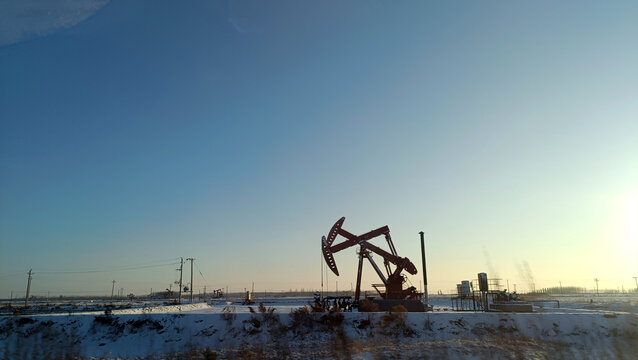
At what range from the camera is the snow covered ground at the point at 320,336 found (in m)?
16.5

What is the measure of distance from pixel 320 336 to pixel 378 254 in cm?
1564

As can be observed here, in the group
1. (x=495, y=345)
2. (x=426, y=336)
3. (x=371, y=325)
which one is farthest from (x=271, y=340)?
(x=495, y=345)

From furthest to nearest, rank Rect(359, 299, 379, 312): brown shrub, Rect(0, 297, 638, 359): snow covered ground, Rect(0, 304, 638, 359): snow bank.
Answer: Rect(359, 299, 379, 312): brown shrub → Rect(0, 304, 638, 359): snow bank → Rect(0, 297, 638, 359): snow covered ground

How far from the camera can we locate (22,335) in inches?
870

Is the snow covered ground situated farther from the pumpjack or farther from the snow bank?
the pumpjack

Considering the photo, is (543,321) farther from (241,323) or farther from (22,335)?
(22,335)

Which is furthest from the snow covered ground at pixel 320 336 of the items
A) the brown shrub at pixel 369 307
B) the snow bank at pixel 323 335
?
the brown shrub at pixel 369 307

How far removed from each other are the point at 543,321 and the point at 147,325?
22190 mm

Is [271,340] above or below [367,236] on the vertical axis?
below

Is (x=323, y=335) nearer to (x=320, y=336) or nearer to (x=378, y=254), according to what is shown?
(x=320, y=336)

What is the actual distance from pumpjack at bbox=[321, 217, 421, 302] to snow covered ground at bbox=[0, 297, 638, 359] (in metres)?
10.7

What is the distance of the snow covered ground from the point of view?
649 inches

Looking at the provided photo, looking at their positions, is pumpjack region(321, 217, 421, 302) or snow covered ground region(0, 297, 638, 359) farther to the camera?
pumpjack region(321, 217, 421, 302)

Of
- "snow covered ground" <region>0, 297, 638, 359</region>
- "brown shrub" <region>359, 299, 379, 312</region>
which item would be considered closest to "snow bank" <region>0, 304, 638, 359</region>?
"snow covered ground" <region>0, 297, 638, 359</region>
